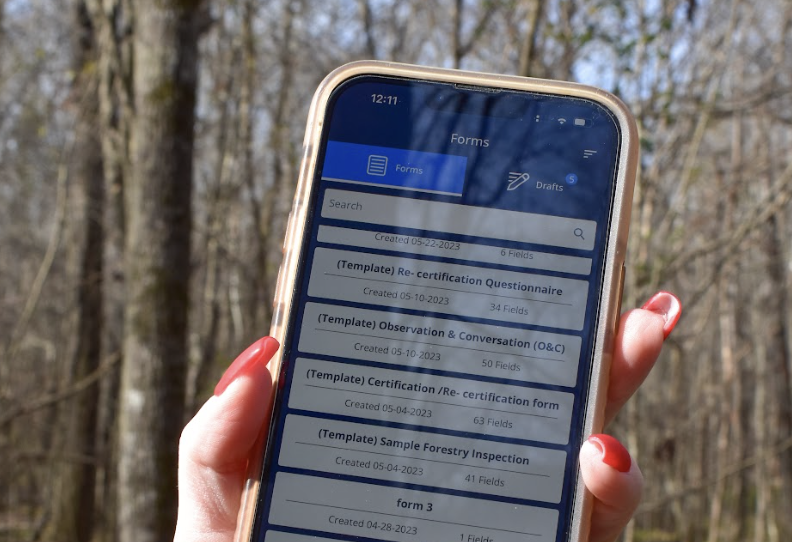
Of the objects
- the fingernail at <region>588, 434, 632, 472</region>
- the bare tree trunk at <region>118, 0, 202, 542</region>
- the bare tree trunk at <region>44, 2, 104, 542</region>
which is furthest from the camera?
the bare tree trunk at <region>44, 2, 104, 542</region>

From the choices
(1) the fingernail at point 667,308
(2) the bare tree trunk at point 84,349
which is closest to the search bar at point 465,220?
(1) the fingernail at point 667,308

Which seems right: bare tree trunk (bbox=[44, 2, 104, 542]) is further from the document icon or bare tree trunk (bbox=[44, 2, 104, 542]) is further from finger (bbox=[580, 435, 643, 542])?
finger (bbox=[580, 435, 643, 542])

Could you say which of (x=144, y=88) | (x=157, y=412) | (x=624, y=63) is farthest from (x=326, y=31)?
(x=157, y=412)

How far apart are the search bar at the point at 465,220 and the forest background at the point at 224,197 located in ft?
7.45

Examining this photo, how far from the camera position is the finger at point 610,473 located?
1244 millimetres

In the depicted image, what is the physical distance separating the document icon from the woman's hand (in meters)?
0.35

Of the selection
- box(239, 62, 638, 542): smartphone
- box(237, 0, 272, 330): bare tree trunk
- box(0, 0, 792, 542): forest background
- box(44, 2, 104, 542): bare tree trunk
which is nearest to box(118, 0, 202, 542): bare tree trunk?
box(0, 0, 792, 542): forest background

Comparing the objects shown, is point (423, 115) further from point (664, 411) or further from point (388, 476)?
point (664, 411)

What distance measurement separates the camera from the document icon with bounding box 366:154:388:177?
1.47m

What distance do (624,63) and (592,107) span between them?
3690 mm

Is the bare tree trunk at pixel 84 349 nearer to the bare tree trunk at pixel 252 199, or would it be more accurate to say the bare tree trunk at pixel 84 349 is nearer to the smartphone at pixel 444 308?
the bare tree trunk at pixel 252 199

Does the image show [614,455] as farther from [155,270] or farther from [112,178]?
[112,178]

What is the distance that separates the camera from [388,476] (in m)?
1.33

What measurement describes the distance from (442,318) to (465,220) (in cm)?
17
